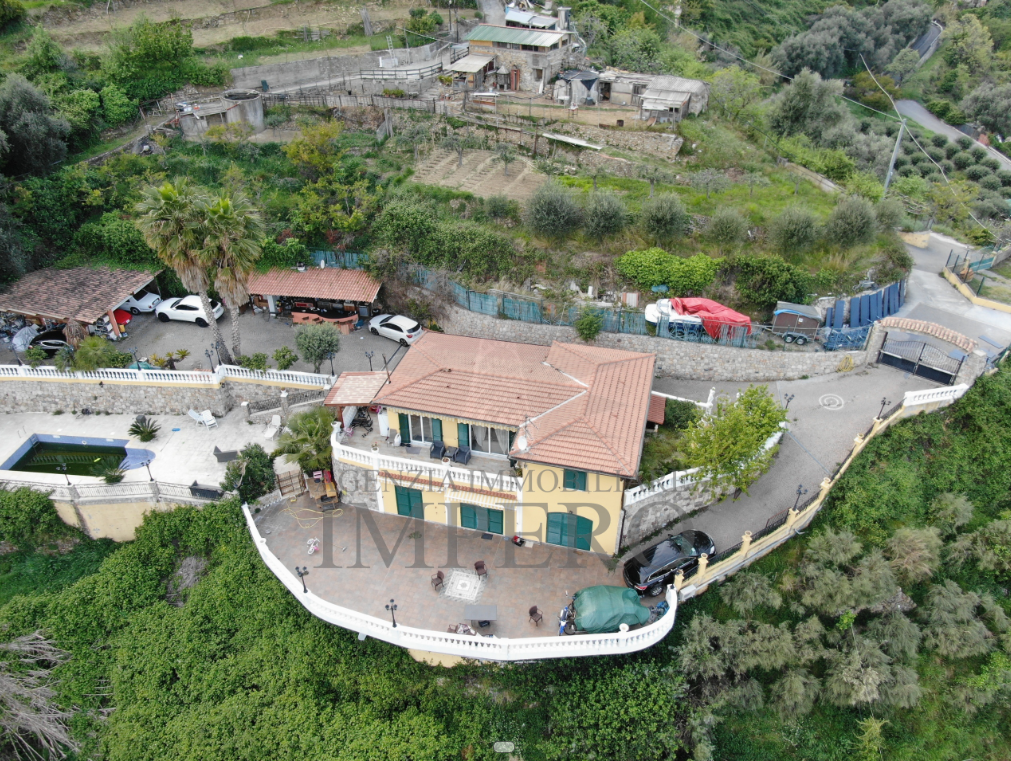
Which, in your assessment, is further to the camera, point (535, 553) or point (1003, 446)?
point (1003, 446)

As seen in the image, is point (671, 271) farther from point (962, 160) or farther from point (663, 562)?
point (962, 160)

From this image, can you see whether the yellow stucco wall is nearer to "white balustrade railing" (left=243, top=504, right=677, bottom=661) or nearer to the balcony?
the balcony

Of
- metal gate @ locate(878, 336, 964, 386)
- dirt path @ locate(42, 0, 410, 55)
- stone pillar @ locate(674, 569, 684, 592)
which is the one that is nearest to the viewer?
stone pillar @ locate(674, 569, 684, 592)

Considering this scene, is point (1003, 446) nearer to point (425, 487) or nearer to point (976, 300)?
point (976, 300)

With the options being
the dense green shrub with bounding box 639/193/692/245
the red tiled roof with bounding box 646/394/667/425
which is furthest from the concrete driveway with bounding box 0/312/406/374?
the dense green shrub with bounding box 639/193/692/245

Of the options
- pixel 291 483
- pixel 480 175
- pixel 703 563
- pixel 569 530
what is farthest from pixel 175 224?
pixel 703 563

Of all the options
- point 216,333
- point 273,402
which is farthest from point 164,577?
point 216,333
